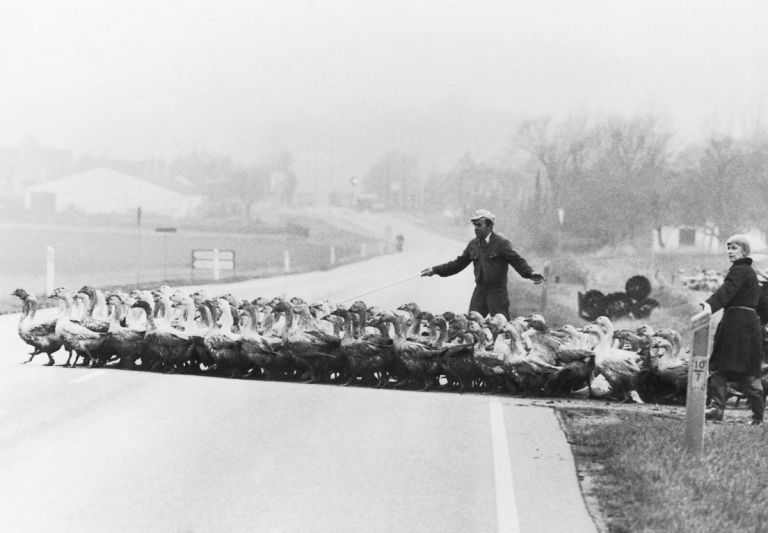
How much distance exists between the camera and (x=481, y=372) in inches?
412

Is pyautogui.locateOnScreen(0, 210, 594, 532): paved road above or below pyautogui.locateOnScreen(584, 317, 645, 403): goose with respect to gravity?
below

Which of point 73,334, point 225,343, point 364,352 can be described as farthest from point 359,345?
point 73,334

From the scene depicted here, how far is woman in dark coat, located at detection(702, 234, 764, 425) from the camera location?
8578mm

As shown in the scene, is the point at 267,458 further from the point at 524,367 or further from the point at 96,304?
the point at 96,304

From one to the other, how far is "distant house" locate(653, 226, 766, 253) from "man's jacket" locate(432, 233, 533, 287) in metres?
9.21

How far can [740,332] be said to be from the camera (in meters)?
8.70

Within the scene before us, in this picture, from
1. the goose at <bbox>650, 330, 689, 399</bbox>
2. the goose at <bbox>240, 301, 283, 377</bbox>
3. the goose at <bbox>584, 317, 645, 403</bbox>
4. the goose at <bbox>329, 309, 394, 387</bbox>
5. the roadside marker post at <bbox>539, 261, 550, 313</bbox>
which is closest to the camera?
the goose at <bbox>650, 330, 689, 399</bbox>

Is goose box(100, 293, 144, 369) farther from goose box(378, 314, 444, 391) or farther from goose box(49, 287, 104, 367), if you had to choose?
goose box(378, 314, 444, 391)

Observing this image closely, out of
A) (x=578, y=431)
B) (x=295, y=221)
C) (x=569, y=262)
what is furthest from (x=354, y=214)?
(x=578, y=431)

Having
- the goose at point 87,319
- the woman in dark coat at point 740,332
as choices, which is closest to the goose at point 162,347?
the goose at point 87,319

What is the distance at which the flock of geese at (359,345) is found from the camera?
10.1 meters

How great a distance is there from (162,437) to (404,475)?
7.49 feet

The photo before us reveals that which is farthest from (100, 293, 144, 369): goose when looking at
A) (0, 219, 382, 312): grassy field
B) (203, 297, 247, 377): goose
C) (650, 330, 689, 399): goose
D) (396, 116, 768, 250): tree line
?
(0, 219, 382, 312): grassy field

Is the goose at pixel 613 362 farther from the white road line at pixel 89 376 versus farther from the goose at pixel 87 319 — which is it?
the goose at pixel 87 319
